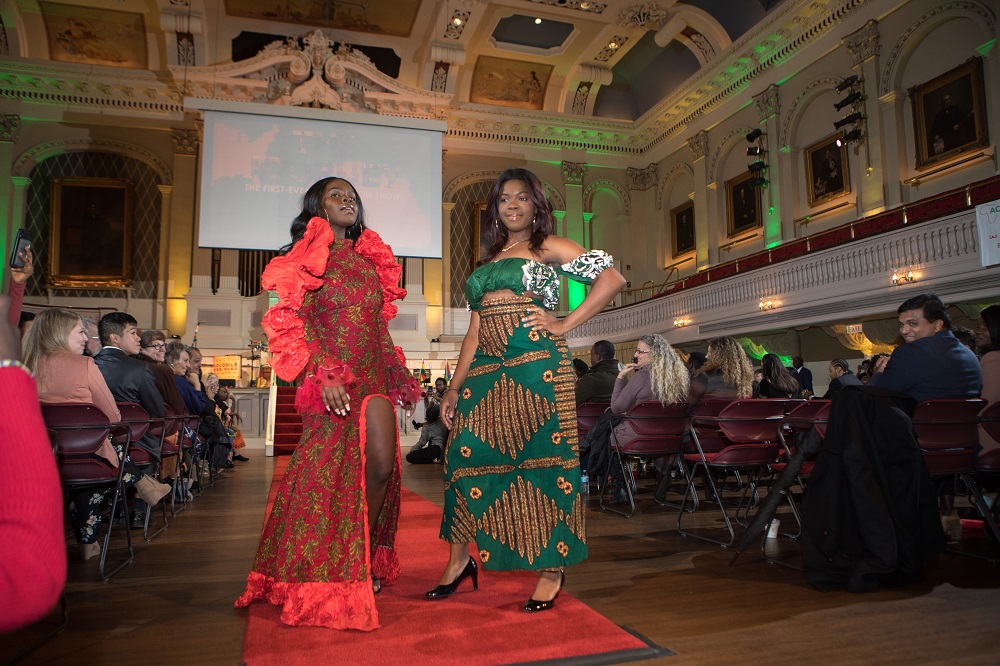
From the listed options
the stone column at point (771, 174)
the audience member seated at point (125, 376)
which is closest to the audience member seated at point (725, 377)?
the audience member seated at point (125, 376)

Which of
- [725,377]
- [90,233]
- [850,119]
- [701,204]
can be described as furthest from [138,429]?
[701,204]

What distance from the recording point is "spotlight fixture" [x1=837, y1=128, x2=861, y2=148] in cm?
1092

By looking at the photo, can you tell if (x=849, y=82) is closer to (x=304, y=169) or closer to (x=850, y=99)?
(x=850, y=99)

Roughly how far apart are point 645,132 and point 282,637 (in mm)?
16473

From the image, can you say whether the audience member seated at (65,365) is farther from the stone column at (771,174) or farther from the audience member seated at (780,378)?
the stone column at (771,174)

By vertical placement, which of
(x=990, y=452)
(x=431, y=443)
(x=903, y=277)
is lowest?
(x=431, y=443)

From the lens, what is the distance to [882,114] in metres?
10.7

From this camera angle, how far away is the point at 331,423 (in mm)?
2215

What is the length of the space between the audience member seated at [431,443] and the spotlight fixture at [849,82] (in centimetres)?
847

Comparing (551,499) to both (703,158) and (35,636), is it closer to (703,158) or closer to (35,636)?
(35,636)

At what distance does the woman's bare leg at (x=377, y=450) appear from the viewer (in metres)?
2.21

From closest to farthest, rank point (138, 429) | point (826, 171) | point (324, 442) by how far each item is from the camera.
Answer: point (324, 442) < point (138, 429) < point (826, 171)

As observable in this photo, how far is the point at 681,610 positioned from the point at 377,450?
1.12 m

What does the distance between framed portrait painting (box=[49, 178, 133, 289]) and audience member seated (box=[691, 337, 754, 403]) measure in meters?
13.2
